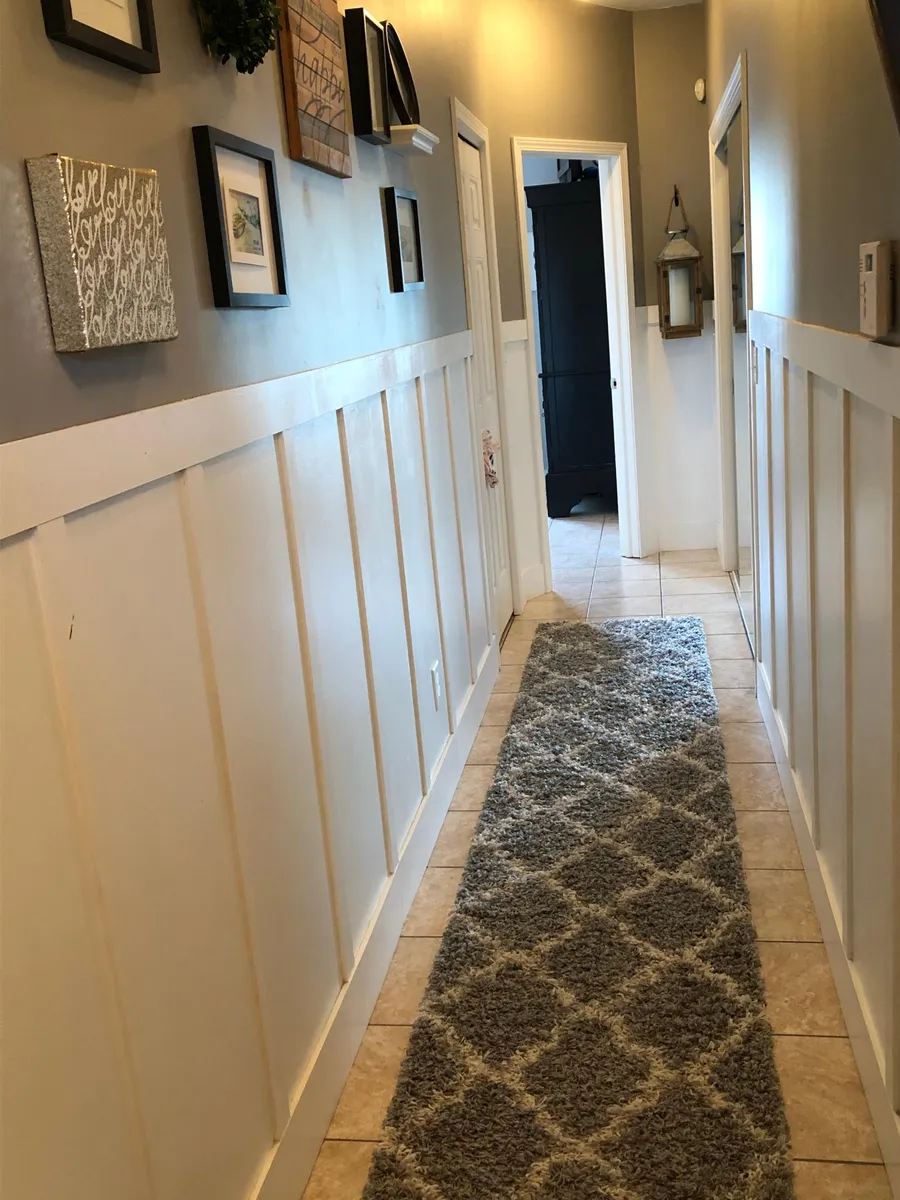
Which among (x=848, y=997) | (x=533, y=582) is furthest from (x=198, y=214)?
(x=533, y=582)

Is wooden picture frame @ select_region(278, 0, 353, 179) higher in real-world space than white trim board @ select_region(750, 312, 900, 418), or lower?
higher

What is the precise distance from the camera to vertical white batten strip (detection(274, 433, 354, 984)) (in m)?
1.76

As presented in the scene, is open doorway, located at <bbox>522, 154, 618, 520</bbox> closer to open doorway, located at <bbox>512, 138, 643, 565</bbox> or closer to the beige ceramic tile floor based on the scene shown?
open doorway, located at <bbox>512, 138, 643, 565</bbox>

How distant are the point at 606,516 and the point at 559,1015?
483 cm

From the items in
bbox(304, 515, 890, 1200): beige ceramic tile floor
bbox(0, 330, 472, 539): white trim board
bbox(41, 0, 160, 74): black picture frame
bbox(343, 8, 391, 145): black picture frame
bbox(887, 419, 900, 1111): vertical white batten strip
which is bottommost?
bbox(304, 515, 890, 1200): beige ceramic tile floor

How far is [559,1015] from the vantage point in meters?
2.01

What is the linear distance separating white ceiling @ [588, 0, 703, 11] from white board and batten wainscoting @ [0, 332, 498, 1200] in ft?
10.3

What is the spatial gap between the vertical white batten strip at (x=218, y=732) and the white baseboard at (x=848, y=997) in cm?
91

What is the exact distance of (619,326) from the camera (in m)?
5.14

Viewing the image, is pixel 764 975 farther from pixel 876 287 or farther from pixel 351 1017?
pixel 876 287

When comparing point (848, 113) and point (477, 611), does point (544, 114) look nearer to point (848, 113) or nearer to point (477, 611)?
point (477, 611)

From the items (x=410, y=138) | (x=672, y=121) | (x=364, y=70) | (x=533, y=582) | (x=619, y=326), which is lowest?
(x=533, y=582)

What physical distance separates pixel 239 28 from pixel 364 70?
856 mm

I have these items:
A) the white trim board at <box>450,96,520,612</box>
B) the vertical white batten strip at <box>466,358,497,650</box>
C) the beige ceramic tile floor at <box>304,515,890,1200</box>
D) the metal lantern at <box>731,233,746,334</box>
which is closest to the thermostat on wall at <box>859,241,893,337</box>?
the beige ceramic tile floor at <box>304,515,890,1200</box>
